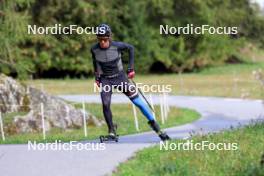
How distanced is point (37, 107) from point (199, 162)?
42.5 ft

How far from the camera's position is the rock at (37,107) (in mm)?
23172

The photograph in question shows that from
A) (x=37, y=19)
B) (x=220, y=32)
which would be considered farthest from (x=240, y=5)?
(x=37, y=19)

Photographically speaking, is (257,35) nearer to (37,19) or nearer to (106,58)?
(37,19)

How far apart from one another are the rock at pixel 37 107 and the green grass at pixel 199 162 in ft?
35.5

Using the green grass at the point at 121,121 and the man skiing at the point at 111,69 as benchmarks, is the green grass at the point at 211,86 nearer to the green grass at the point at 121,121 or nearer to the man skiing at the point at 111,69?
the green grass at the point at 121,121

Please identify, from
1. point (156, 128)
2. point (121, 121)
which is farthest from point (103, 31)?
point (121, 121)

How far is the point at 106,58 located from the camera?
13.1m

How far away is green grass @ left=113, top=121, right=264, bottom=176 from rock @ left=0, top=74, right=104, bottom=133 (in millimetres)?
10830

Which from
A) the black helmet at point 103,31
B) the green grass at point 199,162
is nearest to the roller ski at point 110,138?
the green grass at point 199,162

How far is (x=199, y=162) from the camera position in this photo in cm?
1121

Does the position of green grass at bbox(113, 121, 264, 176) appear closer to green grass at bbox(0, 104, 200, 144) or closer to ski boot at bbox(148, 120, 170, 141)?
ski boot at bbox(148, 120, 170, 141)

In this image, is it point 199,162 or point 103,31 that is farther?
point 103,31

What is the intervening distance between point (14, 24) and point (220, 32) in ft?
143

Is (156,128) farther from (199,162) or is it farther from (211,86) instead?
(211,86)
